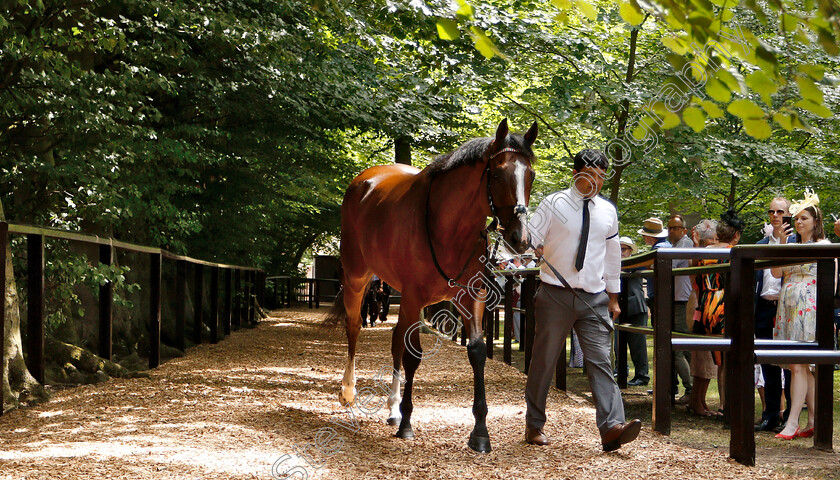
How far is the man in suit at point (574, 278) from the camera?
17.8 feet

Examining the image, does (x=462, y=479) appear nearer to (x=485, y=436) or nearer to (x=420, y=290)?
(x=485, y=436)

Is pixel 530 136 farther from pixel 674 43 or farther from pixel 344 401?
pixel 344 401

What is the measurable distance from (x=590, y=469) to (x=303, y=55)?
8832 mm

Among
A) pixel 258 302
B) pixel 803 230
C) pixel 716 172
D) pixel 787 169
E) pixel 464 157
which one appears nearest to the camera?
pixel 464 157

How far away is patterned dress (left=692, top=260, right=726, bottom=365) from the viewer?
724 centimetres

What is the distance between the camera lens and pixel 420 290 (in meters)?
5.90

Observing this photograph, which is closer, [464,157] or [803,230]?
[464,157]

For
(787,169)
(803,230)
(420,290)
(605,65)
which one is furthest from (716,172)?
(420,290)

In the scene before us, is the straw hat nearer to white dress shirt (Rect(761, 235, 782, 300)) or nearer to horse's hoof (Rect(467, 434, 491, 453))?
white dress shirt (Rect(761, 235, 782, 300))

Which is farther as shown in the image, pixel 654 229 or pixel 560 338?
pixel 654 229

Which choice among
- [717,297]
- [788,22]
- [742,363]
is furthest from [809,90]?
[717,297]

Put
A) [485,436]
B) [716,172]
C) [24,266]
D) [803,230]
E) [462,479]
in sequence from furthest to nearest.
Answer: [716,172], [24,266], [803,230], [485,436], [462,479]

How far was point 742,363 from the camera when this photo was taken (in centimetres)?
480

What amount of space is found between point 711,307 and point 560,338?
2502 mm
